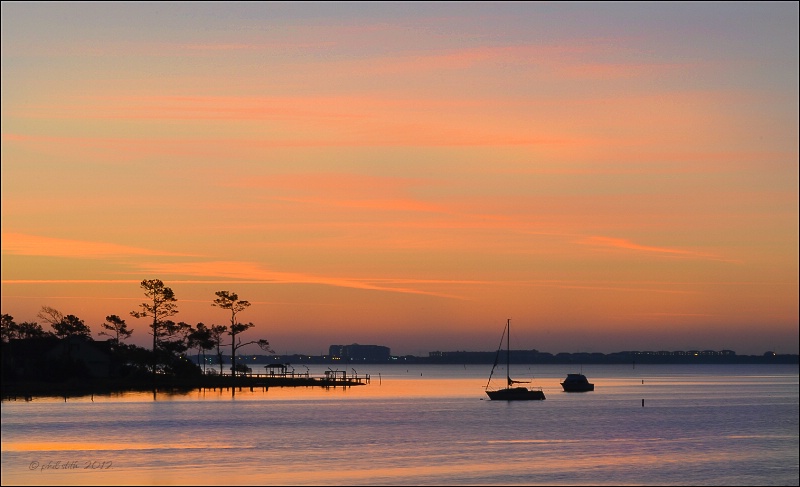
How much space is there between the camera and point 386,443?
82812 mm

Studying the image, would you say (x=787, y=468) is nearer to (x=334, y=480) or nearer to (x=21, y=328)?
(x=334, y=480)

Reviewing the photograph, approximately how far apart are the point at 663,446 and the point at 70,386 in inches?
3393

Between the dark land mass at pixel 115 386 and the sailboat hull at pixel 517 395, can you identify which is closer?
the dark land mass at pixel 115 386

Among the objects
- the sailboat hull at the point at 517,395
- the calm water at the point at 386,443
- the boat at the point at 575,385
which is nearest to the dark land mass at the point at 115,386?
the calm water at the point at 386,443

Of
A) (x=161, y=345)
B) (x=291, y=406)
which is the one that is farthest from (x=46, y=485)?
(x=161, y=345)

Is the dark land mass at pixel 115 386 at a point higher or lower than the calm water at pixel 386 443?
higher

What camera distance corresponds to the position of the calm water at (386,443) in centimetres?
6281

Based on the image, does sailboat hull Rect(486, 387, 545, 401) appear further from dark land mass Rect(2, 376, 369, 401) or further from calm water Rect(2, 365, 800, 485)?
dark land mass Rect(2, 376, 369, 401)

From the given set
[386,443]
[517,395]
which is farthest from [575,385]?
[386,443]

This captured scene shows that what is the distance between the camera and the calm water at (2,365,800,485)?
6281cm

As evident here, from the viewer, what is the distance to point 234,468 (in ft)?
214

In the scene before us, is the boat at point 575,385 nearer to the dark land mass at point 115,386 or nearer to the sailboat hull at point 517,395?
the sailboat hull at point 517,395

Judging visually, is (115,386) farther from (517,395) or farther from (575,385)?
(575,385)

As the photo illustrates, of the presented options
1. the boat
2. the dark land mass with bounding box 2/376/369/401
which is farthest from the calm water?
the boat
